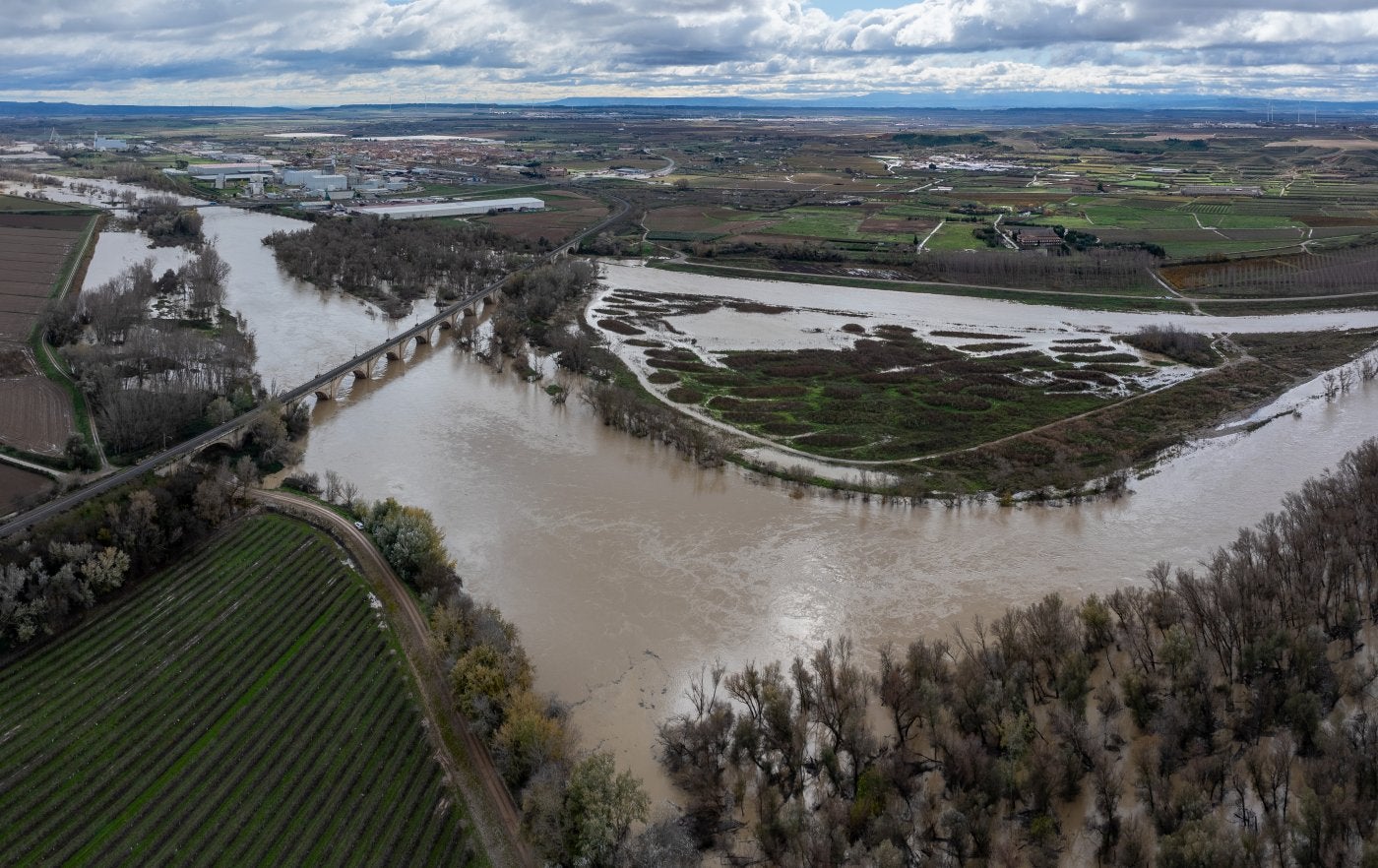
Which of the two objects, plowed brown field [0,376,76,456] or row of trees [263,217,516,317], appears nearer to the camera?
plowed brown field [0,376,76,456]

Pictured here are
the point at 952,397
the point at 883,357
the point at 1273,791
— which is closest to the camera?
the point at 1273,791

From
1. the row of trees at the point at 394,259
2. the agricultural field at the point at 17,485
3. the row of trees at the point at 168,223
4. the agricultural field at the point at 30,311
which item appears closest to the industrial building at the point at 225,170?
the agricultural field at the point at 30,311

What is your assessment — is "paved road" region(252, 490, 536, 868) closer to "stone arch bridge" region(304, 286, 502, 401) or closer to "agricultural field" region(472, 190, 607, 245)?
"stone arch bridge" region(304, 286, 502, 401)

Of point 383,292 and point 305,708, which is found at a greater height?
point 383,292

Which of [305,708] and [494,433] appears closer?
[305,708]

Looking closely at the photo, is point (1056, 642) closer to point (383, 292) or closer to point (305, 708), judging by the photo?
point (305, 708)

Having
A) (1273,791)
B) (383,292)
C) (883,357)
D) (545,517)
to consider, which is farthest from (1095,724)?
(383,292)

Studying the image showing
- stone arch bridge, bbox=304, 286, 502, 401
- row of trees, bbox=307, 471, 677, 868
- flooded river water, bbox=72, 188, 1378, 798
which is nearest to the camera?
row of trees, bbox=307, 471, 677, 868

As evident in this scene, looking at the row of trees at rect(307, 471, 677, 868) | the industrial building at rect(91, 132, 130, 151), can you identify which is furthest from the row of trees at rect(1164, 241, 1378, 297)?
the industrial building at rect(91, 132, 130, 151)
